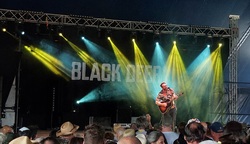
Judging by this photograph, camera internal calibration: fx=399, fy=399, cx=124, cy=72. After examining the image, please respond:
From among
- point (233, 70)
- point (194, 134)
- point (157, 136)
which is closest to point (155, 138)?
point (157, 136)

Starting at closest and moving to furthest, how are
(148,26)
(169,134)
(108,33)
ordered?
(169,134)
(108,33)
(148,26)

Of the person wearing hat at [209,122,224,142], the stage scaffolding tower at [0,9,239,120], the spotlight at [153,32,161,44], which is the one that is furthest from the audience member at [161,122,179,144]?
the spotlight at [153,32,161,44]

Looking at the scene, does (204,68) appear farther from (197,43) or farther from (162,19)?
(162,19)

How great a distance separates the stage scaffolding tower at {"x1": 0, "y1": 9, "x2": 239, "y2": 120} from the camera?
11.0 meters

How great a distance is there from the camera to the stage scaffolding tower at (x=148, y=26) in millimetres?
10992

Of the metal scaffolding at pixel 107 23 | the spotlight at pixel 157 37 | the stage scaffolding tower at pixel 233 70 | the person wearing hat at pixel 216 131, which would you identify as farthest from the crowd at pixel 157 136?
the stage scaffolding tower at pixel 233 70

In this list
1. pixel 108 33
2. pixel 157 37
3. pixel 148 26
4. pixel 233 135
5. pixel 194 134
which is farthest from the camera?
pixel 148 26

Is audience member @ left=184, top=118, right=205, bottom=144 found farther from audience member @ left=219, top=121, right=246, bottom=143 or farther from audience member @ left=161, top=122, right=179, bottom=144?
audience member @ left=161, top=122, right=179, bottom=144

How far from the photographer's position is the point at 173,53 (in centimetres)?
1305

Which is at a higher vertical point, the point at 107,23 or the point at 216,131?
the point at 107,23

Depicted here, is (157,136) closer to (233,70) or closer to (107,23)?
(107,23)

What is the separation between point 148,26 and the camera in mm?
12164

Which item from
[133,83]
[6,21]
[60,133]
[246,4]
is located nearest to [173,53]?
[133,83]

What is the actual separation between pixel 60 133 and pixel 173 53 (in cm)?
910
